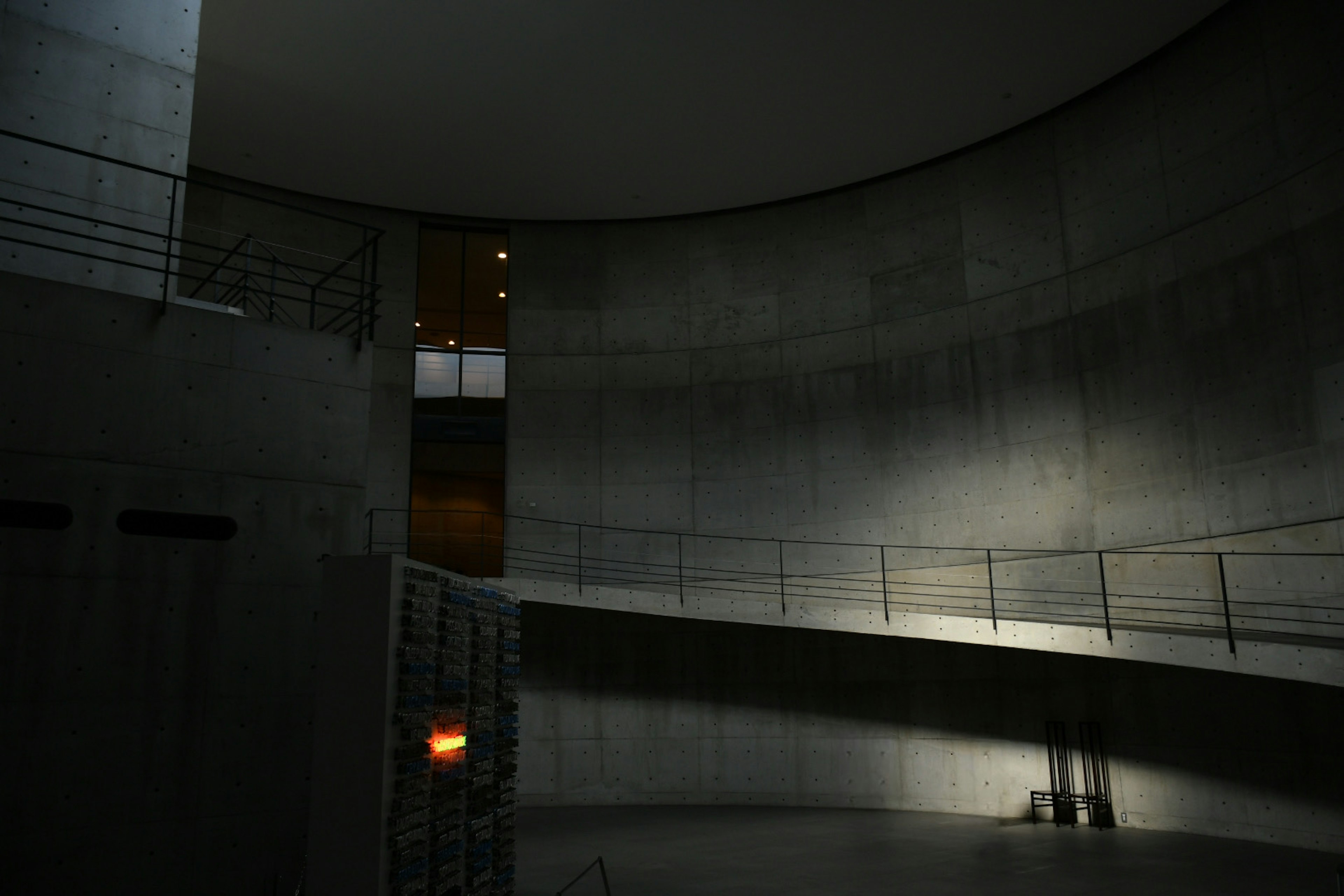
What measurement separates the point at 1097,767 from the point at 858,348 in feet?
23.2

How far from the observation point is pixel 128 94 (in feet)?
28.3

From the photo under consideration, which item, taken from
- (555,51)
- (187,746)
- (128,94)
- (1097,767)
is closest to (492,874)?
(187,746)

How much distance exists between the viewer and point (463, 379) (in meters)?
16.6

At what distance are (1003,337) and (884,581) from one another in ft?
13.6

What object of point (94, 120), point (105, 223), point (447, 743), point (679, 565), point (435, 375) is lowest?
point (447, 743)

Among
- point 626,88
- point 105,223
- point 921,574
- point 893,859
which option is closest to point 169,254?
point 105,223

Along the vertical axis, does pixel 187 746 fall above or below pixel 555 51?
below

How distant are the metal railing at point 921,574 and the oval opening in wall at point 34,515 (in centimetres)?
712

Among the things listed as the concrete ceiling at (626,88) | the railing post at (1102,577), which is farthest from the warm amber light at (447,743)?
the concrete ceiling at (626,88)

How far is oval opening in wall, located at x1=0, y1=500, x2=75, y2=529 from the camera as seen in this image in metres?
6.23

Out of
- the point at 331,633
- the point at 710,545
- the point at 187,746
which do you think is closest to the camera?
the point at 331,633

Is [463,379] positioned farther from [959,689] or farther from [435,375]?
[959,689]

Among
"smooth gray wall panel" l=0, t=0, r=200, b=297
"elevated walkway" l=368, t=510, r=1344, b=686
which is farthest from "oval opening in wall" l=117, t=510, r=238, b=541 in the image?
"elevated walkway" l=368, t=510, r=1344, b=686

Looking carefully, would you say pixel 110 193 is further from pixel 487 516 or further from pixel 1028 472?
pixel 1028 472
